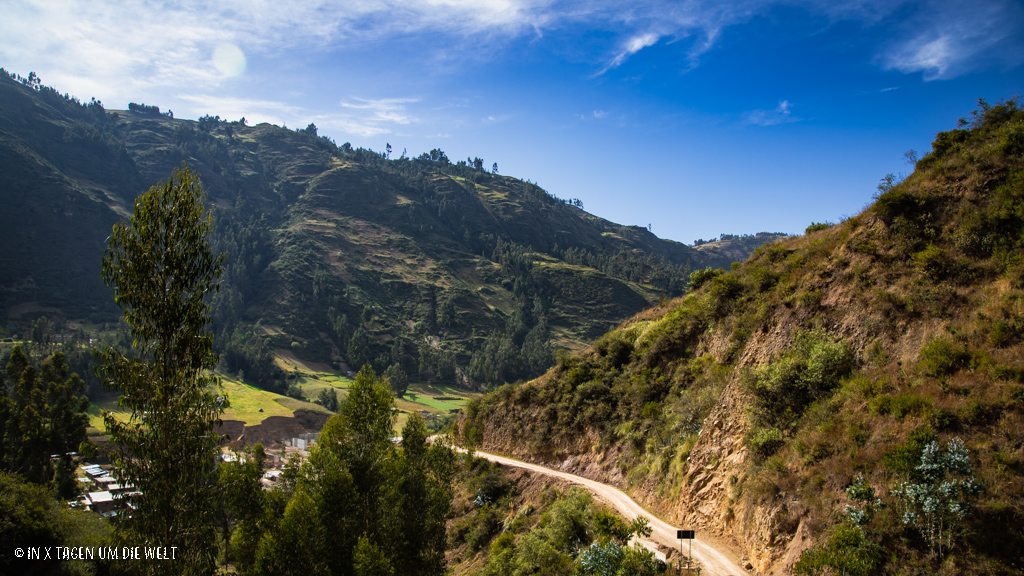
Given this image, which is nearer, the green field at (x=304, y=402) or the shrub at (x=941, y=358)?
the shrub at (x=941, y=358)

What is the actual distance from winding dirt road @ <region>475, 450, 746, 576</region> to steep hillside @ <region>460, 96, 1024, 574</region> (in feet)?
2.21

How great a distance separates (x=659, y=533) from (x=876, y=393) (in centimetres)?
869

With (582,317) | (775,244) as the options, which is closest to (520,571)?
(775,244)

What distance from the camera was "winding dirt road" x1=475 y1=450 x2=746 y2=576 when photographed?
1402 cm

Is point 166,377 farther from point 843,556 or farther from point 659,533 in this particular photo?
point 659,533

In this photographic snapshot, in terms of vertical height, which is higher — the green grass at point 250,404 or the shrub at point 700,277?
the shrub at point 700,277

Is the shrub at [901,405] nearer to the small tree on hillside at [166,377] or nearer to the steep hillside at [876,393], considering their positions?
the steep hillside at [876,393]

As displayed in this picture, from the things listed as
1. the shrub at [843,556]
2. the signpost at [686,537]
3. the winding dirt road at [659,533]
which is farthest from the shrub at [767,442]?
the shrub at [843,556]

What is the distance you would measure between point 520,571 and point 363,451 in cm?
786

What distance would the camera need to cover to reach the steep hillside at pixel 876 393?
32.9 feet

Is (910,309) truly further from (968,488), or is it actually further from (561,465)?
(561,465)

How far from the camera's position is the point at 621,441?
27.6 m

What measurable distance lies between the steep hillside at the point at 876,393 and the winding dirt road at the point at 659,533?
2.21ft

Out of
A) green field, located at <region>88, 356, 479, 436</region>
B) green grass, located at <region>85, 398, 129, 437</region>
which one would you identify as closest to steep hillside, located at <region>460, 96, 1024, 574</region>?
green field, located at <region>88, 356, 479, 436</region>
